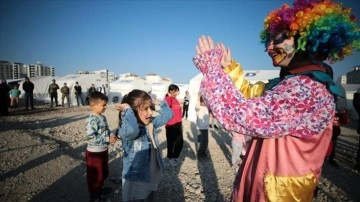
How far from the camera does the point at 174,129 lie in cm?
631

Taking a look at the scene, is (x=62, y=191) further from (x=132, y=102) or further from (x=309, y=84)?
(x=309, y=84)

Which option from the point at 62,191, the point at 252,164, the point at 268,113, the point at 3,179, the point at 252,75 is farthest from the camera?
the point at 252,75

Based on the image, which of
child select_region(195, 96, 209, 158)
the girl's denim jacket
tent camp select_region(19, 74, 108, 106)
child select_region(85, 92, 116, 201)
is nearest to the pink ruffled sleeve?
the girl's denim jacket

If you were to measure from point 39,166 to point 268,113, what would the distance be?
229 inches

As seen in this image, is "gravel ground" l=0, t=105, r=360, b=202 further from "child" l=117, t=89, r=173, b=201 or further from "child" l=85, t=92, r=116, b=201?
"child" l=117, t=89, r=173, b=201

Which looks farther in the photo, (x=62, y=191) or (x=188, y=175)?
(x=188, y=175)

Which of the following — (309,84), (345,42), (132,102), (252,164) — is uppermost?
(345,42)

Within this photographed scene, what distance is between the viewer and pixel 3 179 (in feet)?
14.8

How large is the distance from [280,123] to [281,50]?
1.93 feet

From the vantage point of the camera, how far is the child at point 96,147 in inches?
148

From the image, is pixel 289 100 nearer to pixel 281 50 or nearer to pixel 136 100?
pixel 281 50

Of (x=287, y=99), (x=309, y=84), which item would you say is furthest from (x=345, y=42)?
(x=287, y=99)

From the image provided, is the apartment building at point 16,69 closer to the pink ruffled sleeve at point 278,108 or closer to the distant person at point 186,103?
the distant person at point 186,103

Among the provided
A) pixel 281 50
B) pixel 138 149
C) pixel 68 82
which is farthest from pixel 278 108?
pixel 68 82
